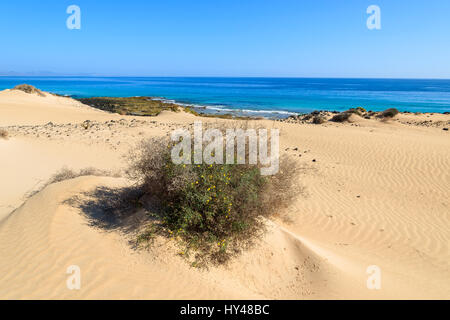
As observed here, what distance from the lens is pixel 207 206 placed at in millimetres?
4375

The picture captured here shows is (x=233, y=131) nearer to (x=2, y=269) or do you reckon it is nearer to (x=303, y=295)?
(x=303, y=295)

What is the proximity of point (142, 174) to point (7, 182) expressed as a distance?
255 inches

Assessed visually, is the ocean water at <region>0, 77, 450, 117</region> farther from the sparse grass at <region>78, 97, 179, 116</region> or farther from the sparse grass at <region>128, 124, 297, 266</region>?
the sparse grass at <region>128, 124, 297, 266</region>

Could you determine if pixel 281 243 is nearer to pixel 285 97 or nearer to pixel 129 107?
pixel 129 107

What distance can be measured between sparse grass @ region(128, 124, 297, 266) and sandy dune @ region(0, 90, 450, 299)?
27 centimetres

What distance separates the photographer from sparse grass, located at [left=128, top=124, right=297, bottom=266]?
4.35 m

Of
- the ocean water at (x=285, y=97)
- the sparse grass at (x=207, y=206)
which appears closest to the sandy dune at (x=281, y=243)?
the sparse grass at (x=207, y=206)

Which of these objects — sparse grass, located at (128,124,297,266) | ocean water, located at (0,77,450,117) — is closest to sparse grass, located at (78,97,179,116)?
ocean water, located at (0,77,450,117)

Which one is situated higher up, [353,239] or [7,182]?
[7,182]

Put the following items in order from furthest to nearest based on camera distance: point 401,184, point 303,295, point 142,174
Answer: point 401,184, point 142,174, point 303,295

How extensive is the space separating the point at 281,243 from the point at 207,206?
176cm

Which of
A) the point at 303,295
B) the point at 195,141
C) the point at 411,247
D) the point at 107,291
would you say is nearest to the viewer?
the point at 107,291

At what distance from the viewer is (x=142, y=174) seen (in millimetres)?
5406

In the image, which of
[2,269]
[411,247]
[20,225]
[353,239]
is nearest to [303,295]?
[353,239]
